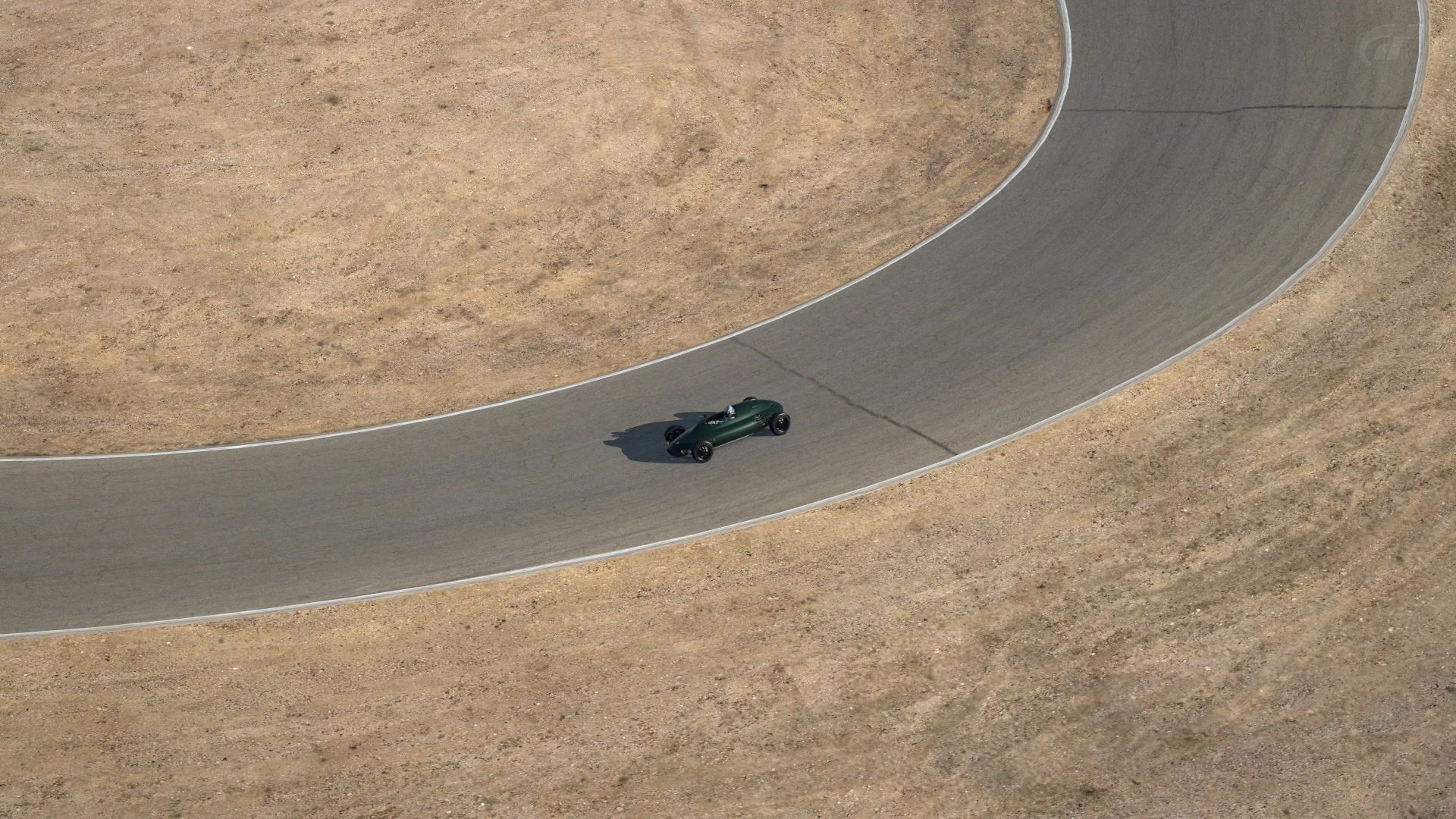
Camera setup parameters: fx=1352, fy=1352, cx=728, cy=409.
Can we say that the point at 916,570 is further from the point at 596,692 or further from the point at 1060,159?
the point at 1060,159

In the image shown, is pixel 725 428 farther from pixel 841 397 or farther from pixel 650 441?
pixel 841 397

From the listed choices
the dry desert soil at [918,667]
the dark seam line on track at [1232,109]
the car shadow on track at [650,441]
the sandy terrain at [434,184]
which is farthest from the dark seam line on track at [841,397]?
the dark seam line on track at [1232,109]

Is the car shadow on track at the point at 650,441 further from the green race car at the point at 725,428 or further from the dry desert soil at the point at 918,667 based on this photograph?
the dry desert soil at the point at 918,667

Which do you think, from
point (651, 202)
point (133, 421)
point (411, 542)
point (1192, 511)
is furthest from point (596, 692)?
point (651, 202)

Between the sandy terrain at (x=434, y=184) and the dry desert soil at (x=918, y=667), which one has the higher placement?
the sandy terrain at (x=434, y=184)

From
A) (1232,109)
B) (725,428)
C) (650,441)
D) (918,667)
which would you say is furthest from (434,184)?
(1232,109)

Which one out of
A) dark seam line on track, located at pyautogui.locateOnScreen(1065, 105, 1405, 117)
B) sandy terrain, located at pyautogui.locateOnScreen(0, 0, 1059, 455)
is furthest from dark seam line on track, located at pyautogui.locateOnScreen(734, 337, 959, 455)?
dark seam line on track, located at pyautogui.locateOnScreen(1065, 105, 1405, 117)

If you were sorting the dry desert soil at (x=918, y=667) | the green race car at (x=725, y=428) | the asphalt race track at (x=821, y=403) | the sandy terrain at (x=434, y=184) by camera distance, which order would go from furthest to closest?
the sandy terrain at (x=434, y=184) → the green race car at (x=725, y=428) → the asphalt race track at (x=821, y=403) → the dry desert soil at (x=918, y=667)
